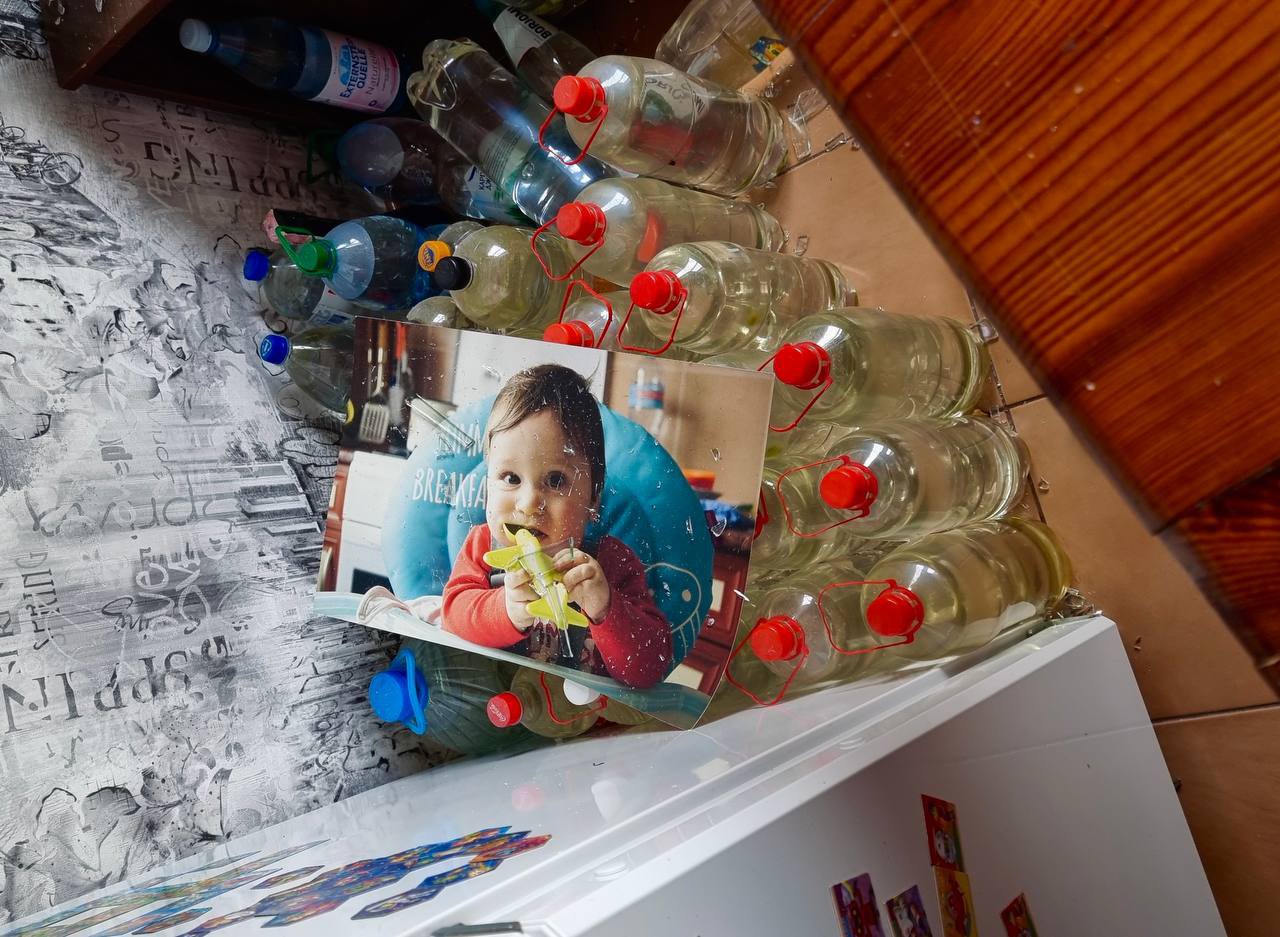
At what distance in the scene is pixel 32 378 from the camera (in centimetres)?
110

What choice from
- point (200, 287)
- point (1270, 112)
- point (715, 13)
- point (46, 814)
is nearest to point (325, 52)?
point (200, 287)

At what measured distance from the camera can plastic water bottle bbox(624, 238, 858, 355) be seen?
918mm

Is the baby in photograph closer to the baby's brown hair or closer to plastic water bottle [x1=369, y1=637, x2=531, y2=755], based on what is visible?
the baby's brown hair

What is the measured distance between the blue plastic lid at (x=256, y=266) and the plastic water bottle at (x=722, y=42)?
0.68 metres

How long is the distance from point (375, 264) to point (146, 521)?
1.55ft

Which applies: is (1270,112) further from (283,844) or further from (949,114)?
(283,844)

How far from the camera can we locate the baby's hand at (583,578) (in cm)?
88

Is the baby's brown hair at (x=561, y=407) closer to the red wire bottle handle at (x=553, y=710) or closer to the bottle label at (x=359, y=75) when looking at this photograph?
the red wire bottle handle at (x=553, y=710)

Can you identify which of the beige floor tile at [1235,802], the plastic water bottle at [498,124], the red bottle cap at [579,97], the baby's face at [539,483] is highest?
the plastic water bottle at [498,124]

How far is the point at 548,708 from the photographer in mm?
1186

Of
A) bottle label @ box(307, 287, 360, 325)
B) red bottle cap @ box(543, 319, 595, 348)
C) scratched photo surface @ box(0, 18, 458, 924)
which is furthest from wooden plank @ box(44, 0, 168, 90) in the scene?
red bottle cap @ box(543, 319, 595, 348)

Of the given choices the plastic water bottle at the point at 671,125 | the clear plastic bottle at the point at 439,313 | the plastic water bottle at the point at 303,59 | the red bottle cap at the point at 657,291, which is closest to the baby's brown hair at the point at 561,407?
the red bottle cap at the point at 657,291

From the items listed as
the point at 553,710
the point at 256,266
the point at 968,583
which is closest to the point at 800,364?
the point at 968,583

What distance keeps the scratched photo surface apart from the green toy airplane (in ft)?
1.75
